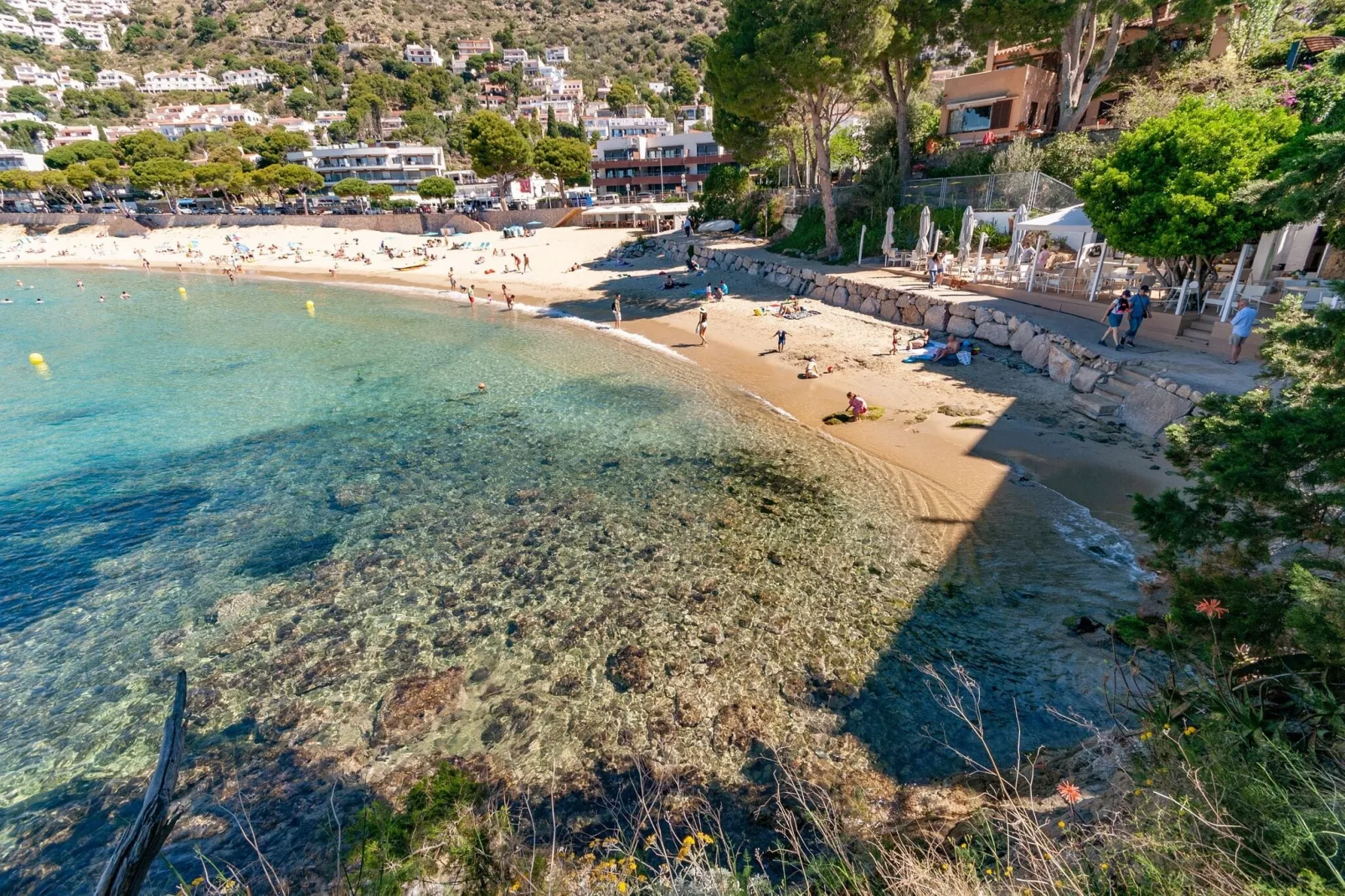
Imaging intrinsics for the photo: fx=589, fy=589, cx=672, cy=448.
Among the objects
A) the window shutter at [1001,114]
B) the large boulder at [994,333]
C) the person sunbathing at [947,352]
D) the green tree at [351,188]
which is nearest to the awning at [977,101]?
the window shutter at [1001,114]

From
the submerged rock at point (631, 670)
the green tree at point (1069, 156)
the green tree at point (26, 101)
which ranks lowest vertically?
the submerged rock at point (631, 670)

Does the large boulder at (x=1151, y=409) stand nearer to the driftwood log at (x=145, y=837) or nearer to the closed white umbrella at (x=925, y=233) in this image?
the closed white umbrella at (x=925, y=233)

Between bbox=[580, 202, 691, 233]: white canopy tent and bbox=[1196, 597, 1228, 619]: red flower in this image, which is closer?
bbox=[1196, 597, 1228, 619]: red flower

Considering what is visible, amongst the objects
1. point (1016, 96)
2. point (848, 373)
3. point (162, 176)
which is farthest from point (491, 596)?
point (162, 176)

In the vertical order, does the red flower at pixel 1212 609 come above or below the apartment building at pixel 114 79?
below

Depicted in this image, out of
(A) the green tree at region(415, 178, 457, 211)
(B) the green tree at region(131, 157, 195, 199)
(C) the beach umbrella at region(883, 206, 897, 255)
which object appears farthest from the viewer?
(B) the green tree at region(131, 157, 195, 199)

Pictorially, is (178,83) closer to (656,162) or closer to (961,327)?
(656,162)

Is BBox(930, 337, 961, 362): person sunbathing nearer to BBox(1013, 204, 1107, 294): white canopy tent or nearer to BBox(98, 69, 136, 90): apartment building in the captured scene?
BBox(1013, 204, 1107, 294): white canopy tent

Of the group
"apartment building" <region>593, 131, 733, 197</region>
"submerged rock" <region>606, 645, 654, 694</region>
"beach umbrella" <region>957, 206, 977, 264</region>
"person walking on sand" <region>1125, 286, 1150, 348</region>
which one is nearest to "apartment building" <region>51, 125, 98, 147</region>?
"apartment building" <region>593, 131, 733, 197</region>
